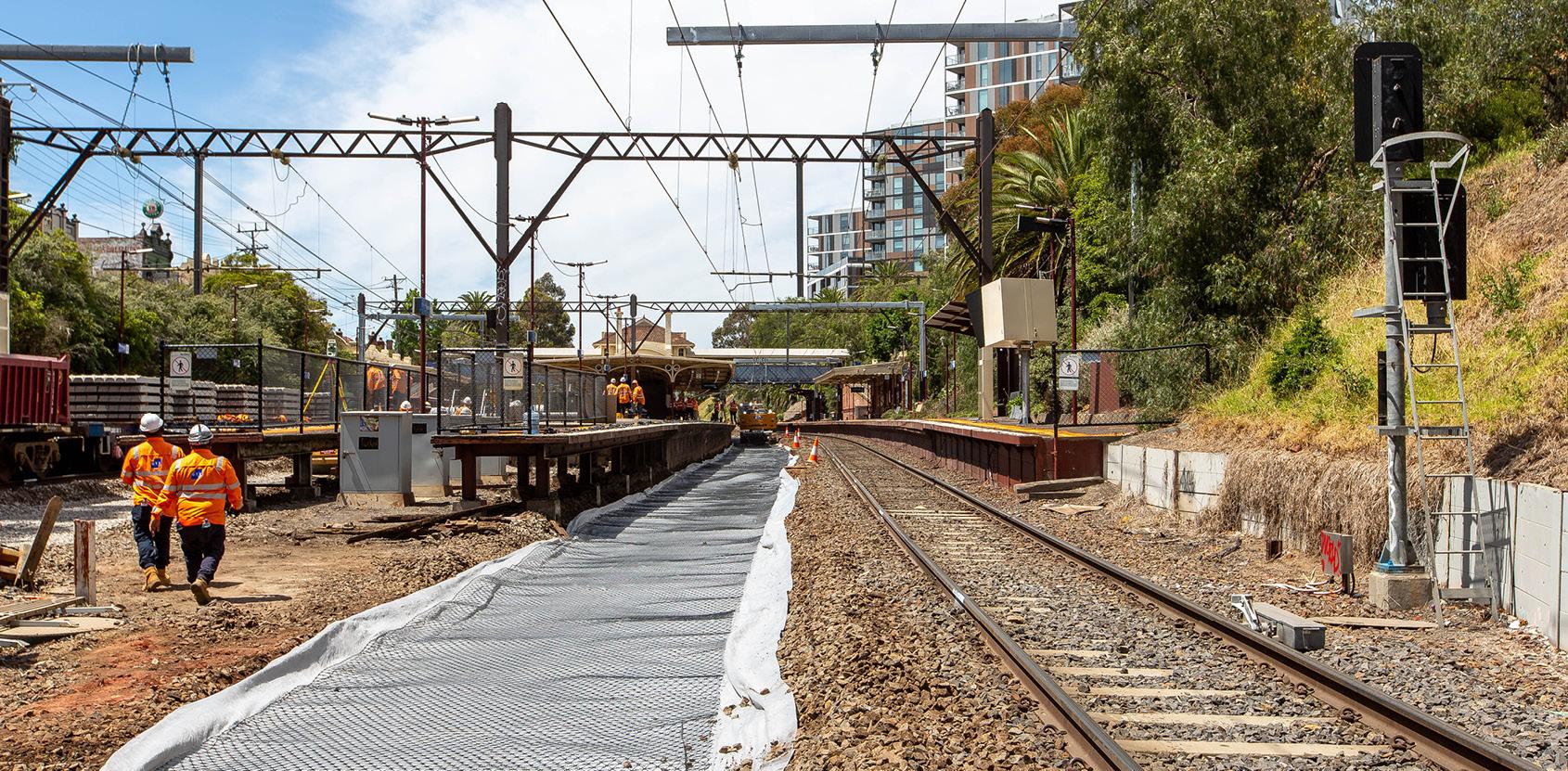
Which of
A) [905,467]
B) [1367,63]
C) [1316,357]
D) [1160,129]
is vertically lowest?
[905,467]

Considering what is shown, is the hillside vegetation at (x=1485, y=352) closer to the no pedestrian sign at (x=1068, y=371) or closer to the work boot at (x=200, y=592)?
the no pedestrian sign at (x=1068, y=371)

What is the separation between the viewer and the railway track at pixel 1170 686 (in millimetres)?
6078

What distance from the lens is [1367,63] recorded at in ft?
34.9

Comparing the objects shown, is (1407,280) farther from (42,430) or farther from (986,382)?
(986,382)

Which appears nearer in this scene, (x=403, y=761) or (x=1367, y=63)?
(x=403, y=761)

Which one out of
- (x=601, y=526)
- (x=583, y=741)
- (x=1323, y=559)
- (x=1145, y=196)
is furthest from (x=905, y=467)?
(x=583, y=741)

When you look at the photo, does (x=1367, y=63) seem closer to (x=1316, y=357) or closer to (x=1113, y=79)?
(x=1316, y=357)

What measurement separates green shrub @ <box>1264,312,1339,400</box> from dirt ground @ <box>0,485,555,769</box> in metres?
9.75

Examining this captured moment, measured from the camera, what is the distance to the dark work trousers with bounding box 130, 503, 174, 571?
11430mm

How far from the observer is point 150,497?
11.4 metres

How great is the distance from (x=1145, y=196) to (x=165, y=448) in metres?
20.8

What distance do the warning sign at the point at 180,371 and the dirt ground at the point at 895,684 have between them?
52.1 ft

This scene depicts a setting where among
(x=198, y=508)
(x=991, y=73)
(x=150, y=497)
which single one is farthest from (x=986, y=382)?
(x=991, y=73)

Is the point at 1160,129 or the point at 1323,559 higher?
the point at 1160,129
